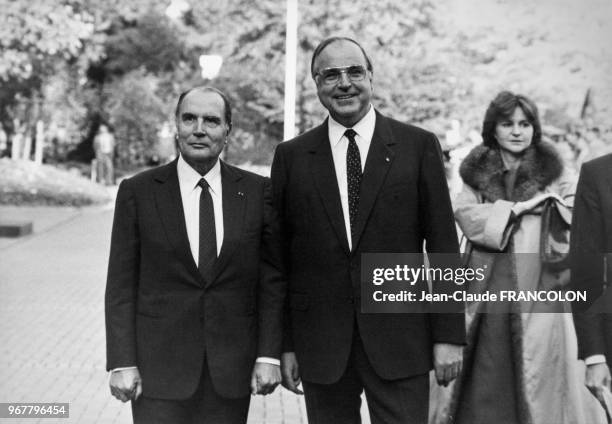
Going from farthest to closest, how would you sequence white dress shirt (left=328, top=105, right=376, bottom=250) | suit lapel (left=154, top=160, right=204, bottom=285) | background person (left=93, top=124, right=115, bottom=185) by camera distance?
1. background person (left=93, top=124, right=115, bottom=185)
2. white dress shirt (left=328, top=105, right=376, bottom=250)
3. suit lapel (left=154, top=160, right=204, bottom=285)

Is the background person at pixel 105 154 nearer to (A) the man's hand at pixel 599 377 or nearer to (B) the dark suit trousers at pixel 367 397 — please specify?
(B) the dark suit trousers at pixel 367 397

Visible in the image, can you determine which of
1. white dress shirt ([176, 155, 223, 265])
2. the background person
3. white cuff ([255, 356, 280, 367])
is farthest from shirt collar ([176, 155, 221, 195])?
the background person

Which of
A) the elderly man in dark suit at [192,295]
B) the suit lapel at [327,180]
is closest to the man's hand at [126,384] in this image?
the elderly man in dark suit at [192,295]

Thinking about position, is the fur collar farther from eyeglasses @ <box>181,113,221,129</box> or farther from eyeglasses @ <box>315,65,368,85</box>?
eyeglasses @ <box>181,113,221,129</box>

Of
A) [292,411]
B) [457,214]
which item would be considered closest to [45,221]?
[292,411]

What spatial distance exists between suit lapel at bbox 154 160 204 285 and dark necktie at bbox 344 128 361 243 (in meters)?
0.52

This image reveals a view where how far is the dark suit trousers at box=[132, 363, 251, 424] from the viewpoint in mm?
2895

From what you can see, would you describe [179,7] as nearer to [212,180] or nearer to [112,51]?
[112,51]

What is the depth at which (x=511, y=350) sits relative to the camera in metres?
3.80

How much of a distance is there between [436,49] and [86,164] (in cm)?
520

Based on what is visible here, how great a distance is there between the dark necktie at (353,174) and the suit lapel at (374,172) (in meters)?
0.03

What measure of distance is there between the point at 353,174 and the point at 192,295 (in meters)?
0.64

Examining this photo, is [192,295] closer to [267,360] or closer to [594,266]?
[267,360]

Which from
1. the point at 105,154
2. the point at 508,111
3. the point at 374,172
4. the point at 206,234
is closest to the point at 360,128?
the point at 374,172
